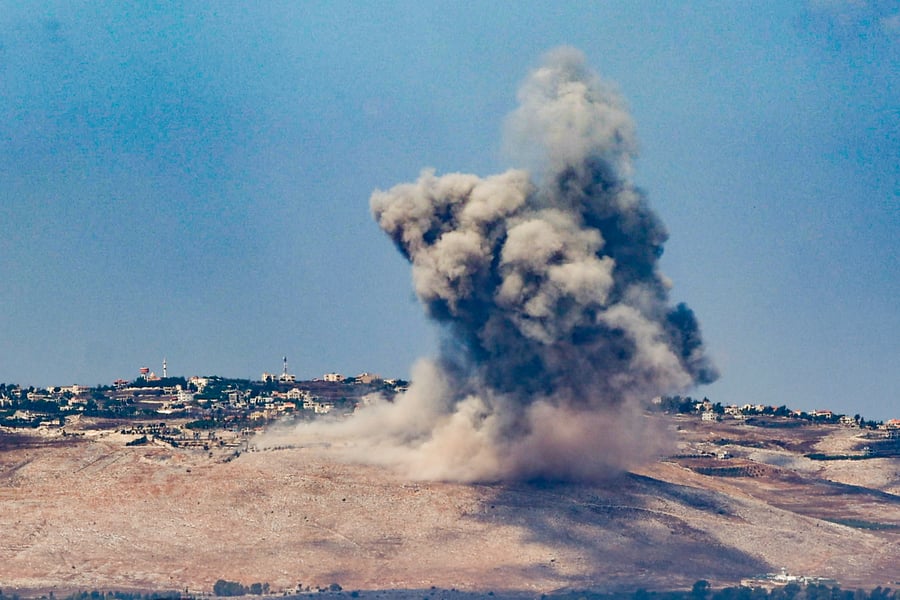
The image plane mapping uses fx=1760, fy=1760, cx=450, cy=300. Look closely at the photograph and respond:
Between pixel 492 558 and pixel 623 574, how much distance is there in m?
8.33

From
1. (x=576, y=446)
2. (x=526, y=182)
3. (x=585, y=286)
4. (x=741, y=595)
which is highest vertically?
(x=526, y=182)

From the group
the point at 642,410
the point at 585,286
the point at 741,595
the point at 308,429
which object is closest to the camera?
the point at 741,595

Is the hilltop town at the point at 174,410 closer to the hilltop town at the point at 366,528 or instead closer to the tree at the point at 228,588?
the hilltop town at the point at 366,528

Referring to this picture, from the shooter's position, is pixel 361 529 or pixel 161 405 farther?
pixel 161 405

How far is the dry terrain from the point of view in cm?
10788

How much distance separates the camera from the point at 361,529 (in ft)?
380

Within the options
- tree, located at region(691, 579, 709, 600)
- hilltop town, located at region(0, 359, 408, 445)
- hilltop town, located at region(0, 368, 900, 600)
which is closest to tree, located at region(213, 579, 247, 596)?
hilltop town, located at region(0, 368, 900, 600)

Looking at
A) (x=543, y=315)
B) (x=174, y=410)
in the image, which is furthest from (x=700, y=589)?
(x=174, y=410)

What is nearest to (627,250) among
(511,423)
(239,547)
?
(511,423)

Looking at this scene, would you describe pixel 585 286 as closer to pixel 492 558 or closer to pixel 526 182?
pixel 526 182

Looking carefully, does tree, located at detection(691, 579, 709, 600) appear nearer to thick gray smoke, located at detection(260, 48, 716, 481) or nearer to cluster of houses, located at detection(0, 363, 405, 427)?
thick gray smoke, located at detection(260, 48, 716, 481)

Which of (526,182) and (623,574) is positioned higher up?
(526,182)

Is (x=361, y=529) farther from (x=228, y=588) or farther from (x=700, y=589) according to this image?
(x=700, y=589)

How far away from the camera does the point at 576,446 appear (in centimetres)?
12481
